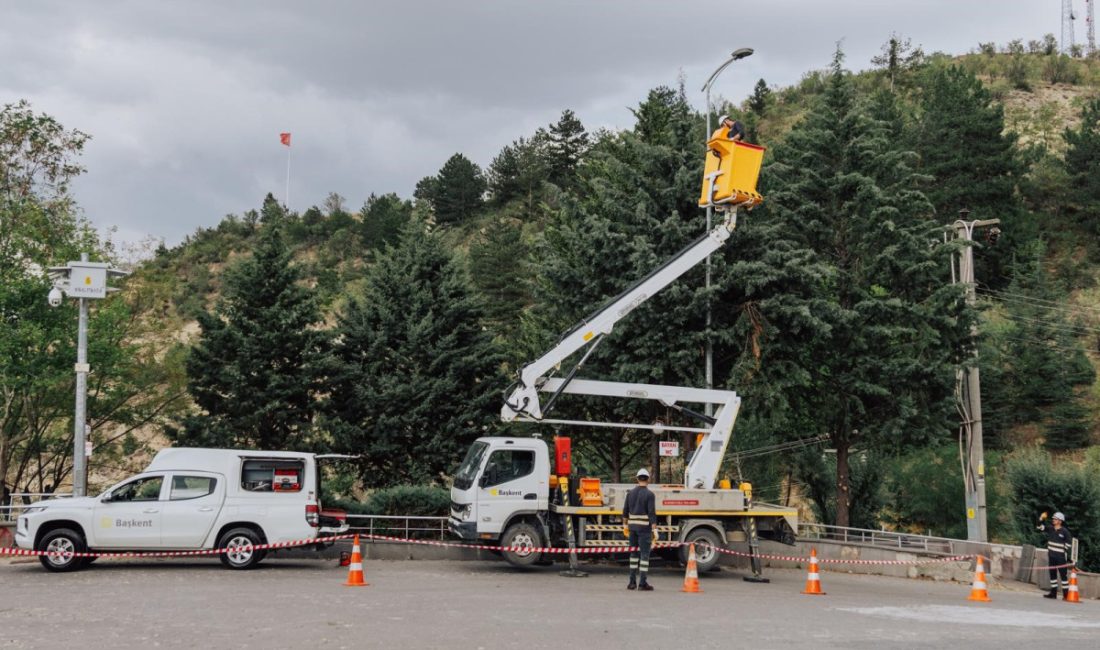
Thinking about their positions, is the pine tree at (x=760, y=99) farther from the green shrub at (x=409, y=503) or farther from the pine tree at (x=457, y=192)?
the green shrub at (x=409, y=503)

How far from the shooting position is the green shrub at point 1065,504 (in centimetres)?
2373

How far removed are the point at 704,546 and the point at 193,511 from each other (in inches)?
379

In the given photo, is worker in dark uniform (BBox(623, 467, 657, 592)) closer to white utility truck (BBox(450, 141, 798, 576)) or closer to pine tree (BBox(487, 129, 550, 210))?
white utility truck (BBox(450, 141, 798, 576))

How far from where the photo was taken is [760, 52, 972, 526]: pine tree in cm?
2219

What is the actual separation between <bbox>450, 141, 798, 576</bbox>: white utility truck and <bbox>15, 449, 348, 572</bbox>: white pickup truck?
3.00 metres

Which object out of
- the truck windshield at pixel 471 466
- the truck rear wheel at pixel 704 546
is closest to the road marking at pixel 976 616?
the truck rear wheel at pixel 704 546

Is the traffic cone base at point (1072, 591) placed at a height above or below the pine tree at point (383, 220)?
below

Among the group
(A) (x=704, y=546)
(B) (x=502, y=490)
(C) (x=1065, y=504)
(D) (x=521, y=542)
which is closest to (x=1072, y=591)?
(A) (x=704, y=546)

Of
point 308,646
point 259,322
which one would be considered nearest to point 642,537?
point 308,646

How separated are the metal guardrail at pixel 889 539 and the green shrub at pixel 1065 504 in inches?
146

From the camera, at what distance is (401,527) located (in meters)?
19.9

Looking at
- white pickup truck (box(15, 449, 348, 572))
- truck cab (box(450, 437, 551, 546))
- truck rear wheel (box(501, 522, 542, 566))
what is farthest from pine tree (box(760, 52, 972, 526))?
white pickup truck (box(15, 449, 348, 572))

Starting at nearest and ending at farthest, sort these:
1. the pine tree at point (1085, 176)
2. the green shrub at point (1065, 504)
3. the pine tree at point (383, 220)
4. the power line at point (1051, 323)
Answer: the green shrub at point (1065, 504)
the power line at point (1051, 323)
the pine tree at point (1085, 176)
the pine tree at point (383, 220)

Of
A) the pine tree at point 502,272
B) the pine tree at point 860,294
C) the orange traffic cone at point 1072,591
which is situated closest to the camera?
the orange traffic cone at point 1072,591
